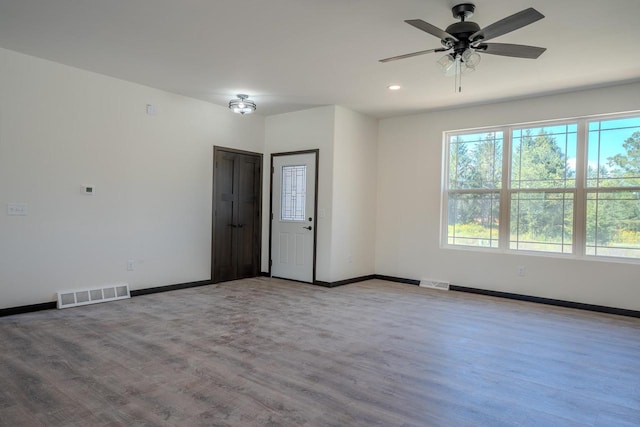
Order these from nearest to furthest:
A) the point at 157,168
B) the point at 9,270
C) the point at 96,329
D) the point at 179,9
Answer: the point at 179,9, the point at 96,329, the point at 9,270, the point at 157,168

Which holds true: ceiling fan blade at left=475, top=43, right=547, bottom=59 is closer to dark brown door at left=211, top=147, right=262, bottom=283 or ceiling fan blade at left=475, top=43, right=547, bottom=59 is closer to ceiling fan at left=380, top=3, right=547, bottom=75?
ceiling fan at left=380, top=3, right=547, bottom=75

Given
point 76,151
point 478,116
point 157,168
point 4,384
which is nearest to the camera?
point 4,384

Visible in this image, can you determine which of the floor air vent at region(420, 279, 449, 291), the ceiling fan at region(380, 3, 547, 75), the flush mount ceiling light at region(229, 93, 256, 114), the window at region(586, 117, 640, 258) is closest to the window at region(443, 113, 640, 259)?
the window at region(586, 117, 640, 258)

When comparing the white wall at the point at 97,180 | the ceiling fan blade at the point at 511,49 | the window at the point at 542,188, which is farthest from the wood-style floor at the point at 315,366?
the ceiling fan blade at the point at 511,49

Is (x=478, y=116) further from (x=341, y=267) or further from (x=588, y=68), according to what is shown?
(x=341, y=267)

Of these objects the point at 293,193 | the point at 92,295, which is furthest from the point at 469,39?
the point at 92,295

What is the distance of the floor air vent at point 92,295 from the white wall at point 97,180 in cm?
10

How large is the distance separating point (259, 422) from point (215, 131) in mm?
4706

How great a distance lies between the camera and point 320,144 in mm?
6055

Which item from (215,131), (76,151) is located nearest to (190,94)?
(215,131)

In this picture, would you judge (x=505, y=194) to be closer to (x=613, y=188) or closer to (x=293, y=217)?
(x=613, y=188)

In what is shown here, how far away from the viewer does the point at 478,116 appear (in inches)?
228

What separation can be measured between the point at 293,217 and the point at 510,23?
14.4 feet

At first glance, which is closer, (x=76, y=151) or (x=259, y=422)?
(x=259, y=422)
